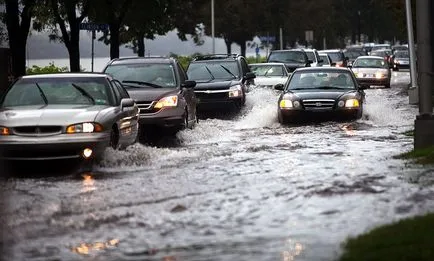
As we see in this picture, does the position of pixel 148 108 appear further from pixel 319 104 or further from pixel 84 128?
pixel 84 128

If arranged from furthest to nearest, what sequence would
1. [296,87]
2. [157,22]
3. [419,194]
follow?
[157,22]
[296,87]
[419,194]

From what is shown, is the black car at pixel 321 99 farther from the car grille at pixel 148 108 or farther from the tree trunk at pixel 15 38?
the tree trunk at pixel 15 38

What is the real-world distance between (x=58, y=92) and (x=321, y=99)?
8026 mm

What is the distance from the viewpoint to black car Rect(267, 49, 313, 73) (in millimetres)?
36703

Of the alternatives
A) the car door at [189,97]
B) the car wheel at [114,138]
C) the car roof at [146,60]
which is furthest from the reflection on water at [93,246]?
the car roof at [146,60]

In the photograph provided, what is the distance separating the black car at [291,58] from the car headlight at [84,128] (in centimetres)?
2369

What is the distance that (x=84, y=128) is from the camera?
13.0 meters

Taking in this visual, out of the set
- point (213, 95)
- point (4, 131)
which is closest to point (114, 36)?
point (213, 95)

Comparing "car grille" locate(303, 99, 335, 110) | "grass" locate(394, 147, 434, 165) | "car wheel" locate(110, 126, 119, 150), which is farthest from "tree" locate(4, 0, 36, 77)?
"grass" locate(394, 147, 434, 165)

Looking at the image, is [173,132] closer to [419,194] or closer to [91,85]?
[91,85]

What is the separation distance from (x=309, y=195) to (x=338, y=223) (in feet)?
5.84

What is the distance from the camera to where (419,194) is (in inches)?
400

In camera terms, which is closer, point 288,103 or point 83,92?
point 83,92

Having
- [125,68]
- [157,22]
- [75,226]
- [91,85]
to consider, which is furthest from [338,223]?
[157,22]
